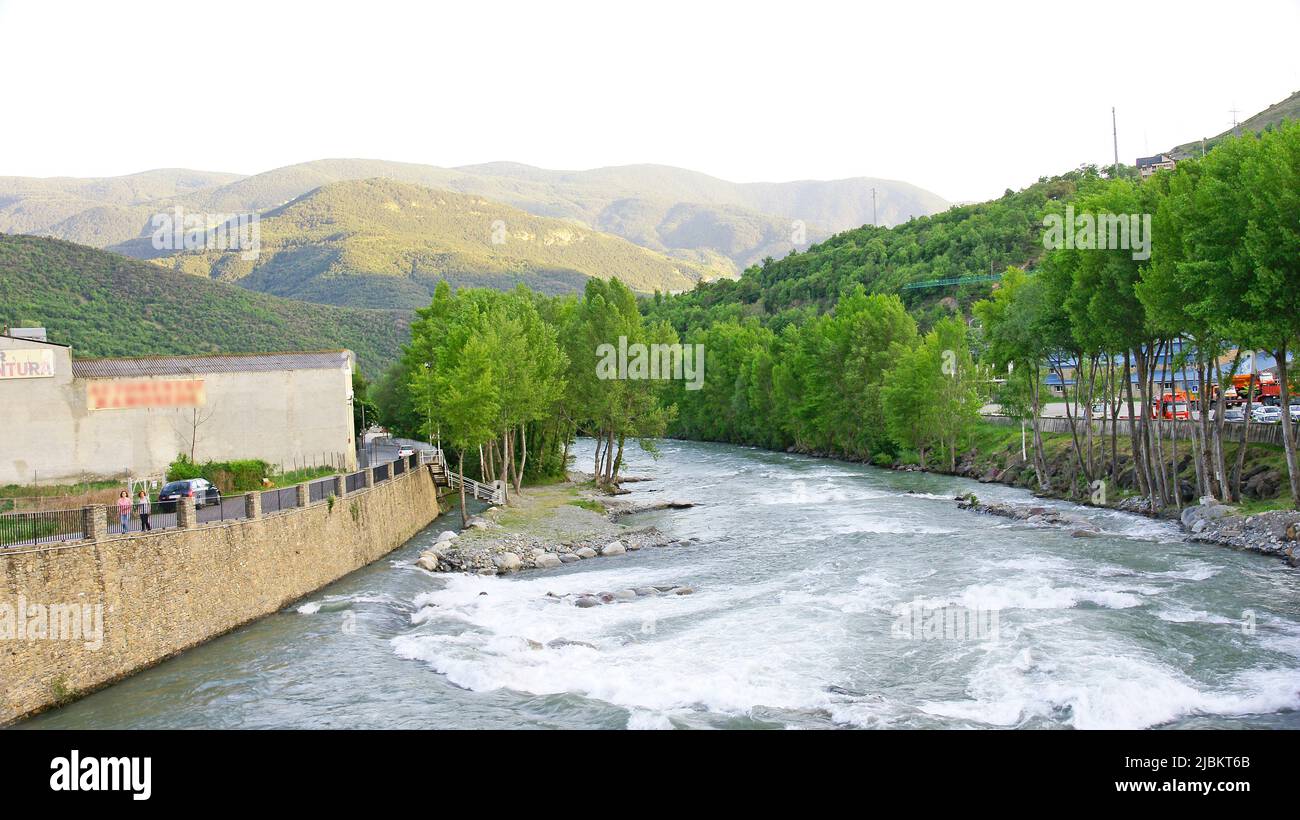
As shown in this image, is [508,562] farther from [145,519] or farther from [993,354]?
[993,354]

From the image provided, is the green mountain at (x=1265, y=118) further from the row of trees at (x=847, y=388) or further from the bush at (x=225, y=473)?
the bush at (x=225, y=473)

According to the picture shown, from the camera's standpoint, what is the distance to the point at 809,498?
57250 millimetres

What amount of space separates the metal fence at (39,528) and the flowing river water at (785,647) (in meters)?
3.44

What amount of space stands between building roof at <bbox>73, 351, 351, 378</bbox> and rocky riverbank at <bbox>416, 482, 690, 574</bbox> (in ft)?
32.2

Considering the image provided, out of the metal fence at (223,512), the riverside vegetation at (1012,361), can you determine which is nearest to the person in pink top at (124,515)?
the metal fence at (223,512)

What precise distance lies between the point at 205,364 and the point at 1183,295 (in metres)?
39.0

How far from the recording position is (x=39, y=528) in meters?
21.7

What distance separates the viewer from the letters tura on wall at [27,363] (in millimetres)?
37938

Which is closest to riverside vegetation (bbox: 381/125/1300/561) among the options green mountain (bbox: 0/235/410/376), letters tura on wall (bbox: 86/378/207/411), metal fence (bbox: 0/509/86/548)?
letters tura on wall (bbox: 86/378/207/411)

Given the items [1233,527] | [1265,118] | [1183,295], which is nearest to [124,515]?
[1183,295]

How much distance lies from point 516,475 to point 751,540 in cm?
2226

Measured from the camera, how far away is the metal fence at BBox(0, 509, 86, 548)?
21031 millimetres
